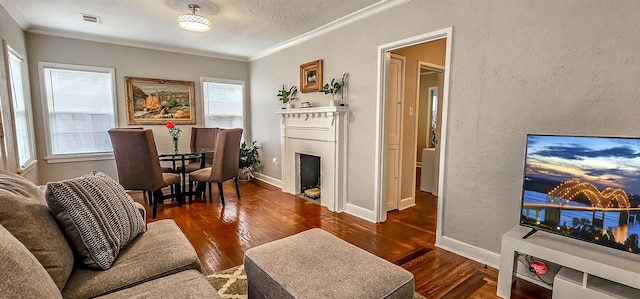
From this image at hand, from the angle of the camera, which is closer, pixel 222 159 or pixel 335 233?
pixel 335 233

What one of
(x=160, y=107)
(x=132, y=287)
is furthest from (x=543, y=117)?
(x=160, y=107)

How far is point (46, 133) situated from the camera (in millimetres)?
4004

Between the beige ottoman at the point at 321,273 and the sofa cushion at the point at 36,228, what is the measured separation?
31.3 inches

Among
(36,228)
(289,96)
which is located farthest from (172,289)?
(289,96)

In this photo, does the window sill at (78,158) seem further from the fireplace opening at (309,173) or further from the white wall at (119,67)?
the fireplace opening at (309,173)

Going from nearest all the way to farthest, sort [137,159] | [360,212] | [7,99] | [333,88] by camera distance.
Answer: [7,99], [137,159], [360,212], [333,88]

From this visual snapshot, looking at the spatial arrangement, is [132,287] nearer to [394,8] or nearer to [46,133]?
[394,8]

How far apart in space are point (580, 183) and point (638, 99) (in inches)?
22.4

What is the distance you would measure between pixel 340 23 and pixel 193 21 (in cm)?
164

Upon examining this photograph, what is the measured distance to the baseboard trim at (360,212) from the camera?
3350mm

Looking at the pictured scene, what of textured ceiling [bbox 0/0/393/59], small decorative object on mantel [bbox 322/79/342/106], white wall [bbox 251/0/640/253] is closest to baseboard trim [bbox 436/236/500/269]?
Answer: white wall [bbox 251/0/640/253]

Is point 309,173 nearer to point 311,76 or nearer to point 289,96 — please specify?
point 289,96

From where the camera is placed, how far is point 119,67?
446 centimetres

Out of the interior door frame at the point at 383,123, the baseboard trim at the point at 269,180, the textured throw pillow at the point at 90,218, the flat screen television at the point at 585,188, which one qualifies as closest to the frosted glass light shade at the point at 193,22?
the interior door frame at the point at 383,123
